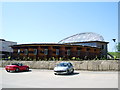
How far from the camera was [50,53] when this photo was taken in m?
36.3

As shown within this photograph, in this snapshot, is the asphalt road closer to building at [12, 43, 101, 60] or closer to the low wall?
the low wall

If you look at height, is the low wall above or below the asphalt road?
above

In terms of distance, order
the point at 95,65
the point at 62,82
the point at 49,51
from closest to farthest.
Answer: the point at 62,82, the point at 95,65, the point at 49,51

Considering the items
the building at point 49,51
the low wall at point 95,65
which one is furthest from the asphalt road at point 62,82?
the building at point 49,51

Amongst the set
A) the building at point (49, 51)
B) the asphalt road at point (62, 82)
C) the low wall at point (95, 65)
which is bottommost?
the asphalt road at point (62, 82)

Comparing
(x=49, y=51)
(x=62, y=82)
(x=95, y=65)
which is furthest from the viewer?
(x=49, y=51)

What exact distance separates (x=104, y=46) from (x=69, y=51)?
19.0 metres

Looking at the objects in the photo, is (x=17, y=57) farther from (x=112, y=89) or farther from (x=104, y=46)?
(x=112, y=89)

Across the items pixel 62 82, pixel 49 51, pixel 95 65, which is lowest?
pixel 62 82

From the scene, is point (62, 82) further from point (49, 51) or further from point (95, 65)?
point (49, 51)

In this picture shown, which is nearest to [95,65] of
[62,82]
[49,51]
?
[62,82]

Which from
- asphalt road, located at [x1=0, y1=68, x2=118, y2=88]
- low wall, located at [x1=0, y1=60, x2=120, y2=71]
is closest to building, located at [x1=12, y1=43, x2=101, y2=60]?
low wall, located at [x1=0, y1=60, x2=120, y2=71]

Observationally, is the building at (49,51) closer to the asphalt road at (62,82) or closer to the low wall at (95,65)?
the low wall at (95,65)

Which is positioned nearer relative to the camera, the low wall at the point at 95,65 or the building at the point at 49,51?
the low wall at the point at 95,65
